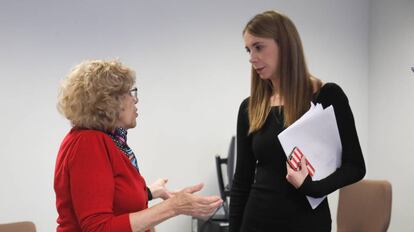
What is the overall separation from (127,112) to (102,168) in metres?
0.21

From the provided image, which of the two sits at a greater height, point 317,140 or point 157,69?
point 157,69

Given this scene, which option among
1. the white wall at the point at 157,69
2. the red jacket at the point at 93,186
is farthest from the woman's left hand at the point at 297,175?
the white wall at the point at 157,69

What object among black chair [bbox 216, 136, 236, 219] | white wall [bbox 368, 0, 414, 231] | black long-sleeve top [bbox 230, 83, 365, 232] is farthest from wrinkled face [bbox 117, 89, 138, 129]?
white wall [bbox 368, 0, 414, 231]

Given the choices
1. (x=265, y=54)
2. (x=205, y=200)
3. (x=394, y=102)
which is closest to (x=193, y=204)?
(x=205, y=200)

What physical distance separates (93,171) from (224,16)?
2711 mm

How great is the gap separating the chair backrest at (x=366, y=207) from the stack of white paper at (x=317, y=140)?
1756 millimetres

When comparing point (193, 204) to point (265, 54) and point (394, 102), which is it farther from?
point (394, 102)

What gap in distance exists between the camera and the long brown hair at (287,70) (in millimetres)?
1507

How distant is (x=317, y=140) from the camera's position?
1.49 meters

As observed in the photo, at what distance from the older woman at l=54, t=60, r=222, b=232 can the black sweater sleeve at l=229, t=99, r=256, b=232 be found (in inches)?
8.1

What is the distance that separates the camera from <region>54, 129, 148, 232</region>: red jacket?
135 centimetres

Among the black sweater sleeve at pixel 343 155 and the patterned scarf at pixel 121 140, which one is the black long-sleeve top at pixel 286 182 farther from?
the patterned scarf at pixel 121 140

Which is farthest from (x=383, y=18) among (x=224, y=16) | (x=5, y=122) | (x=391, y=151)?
(x=5, y=122)

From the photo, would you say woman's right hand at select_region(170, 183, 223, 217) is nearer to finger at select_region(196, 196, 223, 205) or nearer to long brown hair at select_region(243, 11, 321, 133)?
finger at select_region(196, 196, 223, 205)
